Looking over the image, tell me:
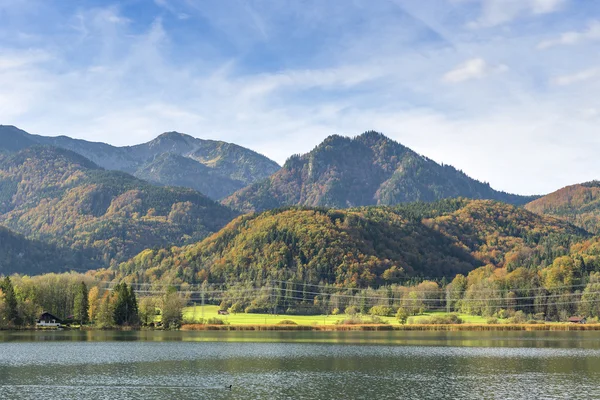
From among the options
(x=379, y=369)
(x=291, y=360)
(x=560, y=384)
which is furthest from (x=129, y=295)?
(x=560, y=384)

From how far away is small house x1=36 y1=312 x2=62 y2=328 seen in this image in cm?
18400

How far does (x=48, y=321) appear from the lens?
187m

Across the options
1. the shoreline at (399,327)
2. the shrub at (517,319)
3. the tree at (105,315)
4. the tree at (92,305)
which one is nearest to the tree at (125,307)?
the tree at (105,315)

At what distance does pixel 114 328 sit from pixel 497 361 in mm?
114214

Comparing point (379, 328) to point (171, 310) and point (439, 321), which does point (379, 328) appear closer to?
point (439, 321)

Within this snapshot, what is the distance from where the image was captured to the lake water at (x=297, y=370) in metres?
68.4

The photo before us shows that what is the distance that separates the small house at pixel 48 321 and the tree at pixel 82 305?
5207 mm

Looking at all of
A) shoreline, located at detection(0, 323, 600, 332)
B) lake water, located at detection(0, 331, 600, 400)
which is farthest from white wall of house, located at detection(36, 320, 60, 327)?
lake water, located at detection(0, 331, 600, 400)

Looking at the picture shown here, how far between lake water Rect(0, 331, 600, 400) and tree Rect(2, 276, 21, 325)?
41.2 metres

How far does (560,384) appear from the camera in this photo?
73500mm

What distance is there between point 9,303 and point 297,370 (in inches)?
4174

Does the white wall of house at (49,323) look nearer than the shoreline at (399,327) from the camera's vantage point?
No

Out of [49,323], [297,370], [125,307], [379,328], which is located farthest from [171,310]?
[297,370]

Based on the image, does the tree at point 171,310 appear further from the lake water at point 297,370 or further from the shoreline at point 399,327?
the lake water at point 297,370
